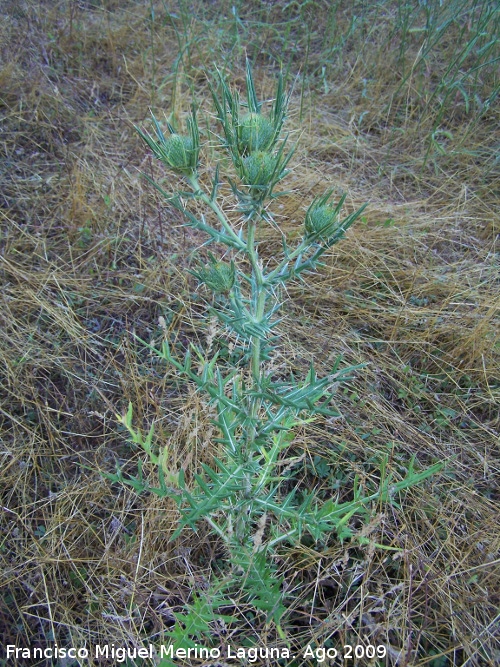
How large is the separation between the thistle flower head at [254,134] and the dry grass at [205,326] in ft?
0.29

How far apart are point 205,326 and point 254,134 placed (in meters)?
1.34

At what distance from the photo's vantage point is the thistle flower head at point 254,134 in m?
1.16

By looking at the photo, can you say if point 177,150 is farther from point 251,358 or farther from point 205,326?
point 205,326

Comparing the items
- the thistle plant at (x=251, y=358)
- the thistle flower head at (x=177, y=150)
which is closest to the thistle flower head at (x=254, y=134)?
the thistle plant at (x=251, y=358)

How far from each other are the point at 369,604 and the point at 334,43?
3.50 m

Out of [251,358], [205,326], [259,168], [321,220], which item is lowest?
[205,326]

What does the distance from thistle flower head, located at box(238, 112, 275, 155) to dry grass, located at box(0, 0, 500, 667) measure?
88mm

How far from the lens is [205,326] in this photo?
241 cm

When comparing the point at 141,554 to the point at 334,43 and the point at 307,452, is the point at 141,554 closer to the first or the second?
the point at 307,452

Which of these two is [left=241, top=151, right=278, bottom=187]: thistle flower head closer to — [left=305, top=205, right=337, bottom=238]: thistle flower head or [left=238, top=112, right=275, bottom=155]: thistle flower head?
[left=238, top=112, right=275, bottom=155]: thistle flower head

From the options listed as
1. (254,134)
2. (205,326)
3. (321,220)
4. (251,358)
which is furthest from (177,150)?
(205,326)

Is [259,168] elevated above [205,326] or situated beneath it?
elevated above

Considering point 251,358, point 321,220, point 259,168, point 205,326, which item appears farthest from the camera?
point 205,326

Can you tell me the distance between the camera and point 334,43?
3.67 metres
